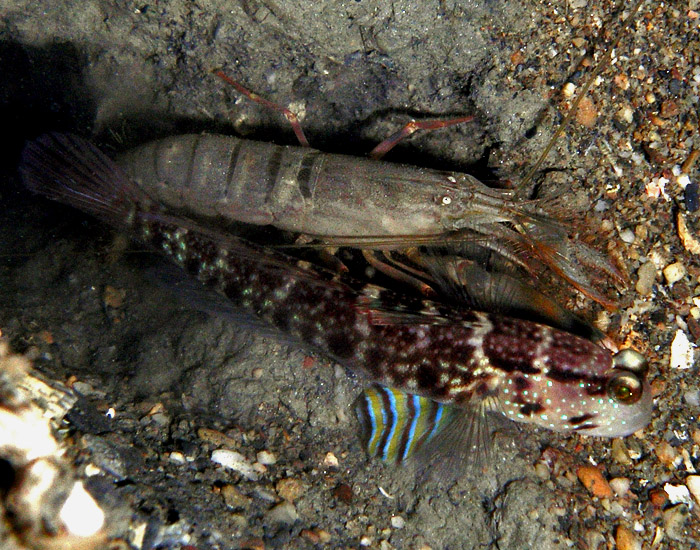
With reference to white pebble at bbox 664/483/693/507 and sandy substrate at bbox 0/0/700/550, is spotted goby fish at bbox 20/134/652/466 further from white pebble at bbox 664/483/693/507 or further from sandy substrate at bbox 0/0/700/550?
white pebble at bbox 664/483/693/507

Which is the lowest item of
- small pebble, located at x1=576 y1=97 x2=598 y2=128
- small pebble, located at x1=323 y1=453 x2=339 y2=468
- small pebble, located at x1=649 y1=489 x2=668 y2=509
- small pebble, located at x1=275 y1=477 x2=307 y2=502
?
small pebble, located at x1=323 y1=453 x2=339 y2=468

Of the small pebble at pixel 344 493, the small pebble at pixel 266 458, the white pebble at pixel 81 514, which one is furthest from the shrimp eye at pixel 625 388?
the white pebble at pixel 81 514

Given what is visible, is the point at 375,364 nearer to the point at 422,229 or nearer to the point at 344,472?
the point at 344,472

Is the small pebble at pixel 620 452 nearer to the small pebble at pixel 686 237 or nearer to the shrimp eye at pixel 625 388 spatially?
the shrimp eye at pixel 625 388

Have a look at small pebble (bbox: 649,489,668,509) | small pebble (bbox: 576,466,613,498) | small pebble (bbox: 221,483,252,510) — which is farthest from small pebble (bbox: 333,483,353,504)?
small pebble (bbox: 649,489,668,509)

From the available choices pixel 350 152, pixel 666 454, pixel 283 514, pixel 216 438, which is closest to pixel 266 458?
pixel 216 438

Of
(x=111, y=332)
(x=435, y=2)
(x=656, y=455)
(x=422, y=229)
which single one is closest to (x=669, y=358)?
(x=656, y=455)
